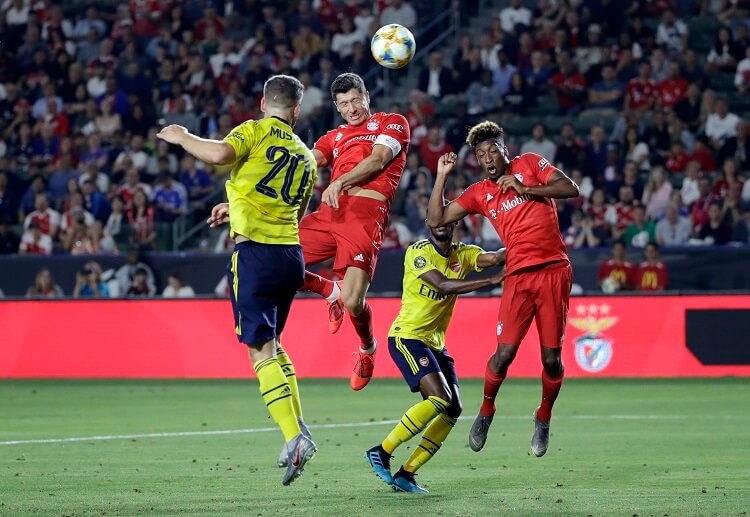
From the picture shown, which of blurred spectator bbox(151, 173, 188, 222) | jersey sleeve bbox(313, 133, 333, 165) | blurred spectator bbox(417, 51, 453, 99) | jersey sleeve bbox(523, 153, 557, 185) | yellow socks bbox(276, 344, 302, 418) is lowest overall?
blurred spectator bbox(151, 173, 188, 222)

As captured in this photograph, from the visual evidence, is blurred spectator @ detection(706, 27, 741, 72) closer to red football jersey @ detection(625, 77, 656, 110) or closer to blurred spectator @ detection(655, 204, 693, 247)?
red football jersey @ detection(625, 77, 656, 110)

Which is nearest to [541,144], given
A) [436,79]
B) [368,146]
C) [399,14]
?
[436,79]

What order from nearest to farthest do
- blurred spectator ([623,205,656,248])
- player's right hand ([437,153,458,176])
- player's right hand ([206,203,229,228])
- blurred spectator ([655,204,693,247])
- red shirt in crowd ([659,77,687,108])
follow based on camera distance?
player's right hand ([206,203,229,228]), player's right hand ([437,153,458,176]), blurred spectator ([623,205,656,248]), blurred spectator ([655,204,693,247]), red shirt in crowd ([659,77,687,108])

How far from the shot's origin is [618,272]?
20125mm

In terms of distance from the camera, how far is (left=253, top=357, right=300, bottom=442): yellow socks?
843 cm

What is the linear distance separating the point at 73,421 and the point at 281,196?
6.83 metres

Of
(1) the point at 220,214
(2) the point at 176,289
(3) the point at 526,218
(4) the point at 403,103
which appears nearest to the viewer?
(1) the point at 220,214

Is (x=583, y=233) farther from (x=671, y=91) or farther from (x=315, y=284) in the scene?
(x=315, y=284)

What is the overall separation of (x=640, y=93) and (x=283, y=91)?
52.7ft

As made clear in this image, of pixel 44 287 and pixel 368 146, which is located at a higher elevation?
pixel 368 146

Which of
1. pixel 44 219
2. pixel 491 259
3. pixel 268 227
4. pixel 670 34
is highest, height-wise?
pixel 670 34

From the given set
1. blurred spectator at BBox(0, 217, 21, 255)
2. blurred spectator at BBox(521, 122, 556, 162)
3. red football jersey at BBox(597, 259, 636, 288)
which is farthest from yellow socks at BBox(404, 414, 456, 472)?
blurred spectator at BBox(0, 217, 21, 255)

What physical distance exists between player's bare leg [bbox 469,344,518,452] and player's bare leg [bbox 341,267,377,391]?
1119mm

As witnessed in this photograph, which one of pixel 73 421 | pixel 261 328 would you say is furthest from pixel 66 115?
pixel 261 328
